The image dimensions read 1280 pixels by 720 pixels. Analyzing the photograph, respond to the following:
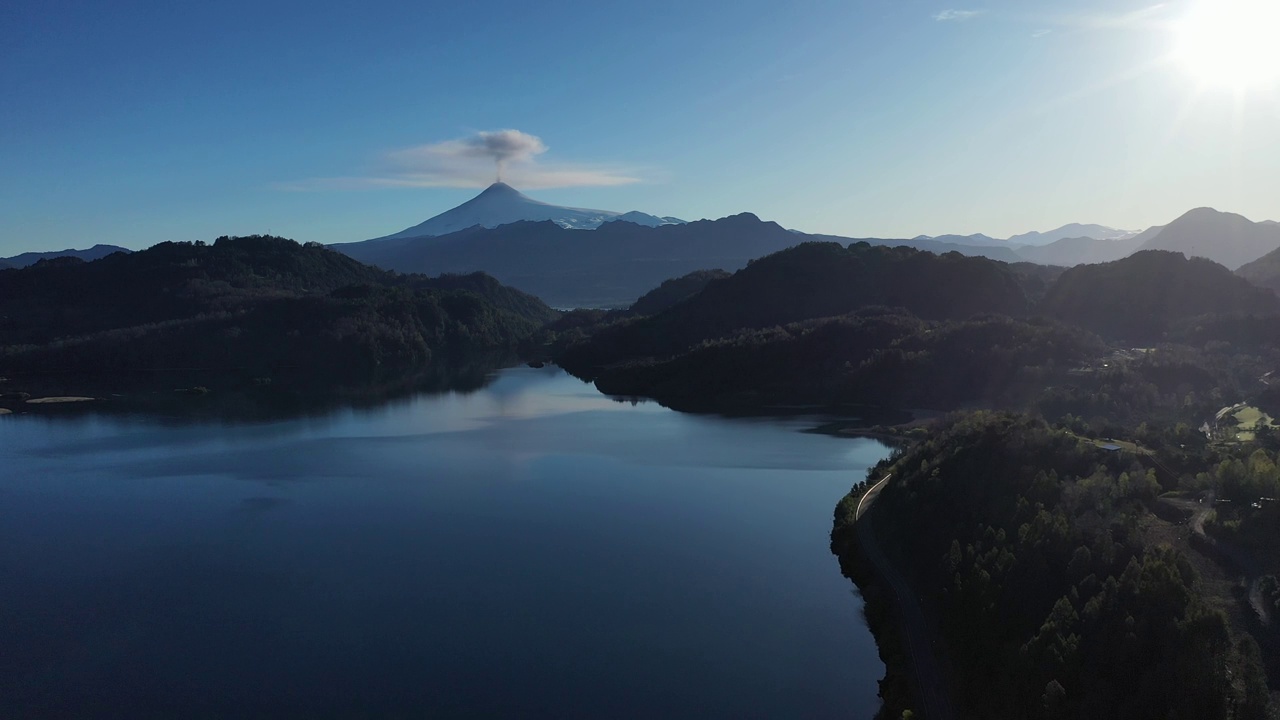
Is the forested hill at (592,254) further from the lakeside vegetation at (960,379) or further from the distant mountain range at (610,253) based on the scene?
the lakeside vegetation at (960,379)

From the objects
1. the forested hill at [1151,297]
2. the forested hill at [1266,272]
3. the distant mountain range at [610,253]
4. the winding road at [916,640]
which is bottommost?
the winding road at [916,640]

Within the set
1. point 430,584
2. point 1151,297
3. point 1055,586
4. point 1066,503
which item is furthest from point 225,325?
point 1151,297

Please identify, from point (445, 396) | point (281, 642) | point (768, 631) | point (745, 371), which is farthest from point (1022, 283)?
point (281, 642)

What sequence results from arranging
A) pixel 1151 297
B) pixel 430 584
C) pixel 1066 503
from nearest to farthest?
pixel 1066 503
pixel 430 584
pixel 1151 297

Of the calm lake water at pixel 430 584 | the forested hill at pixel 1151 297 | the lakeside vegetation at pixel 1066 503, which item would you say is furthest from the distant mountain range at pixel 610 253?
the calm lake water at pixel 430 584

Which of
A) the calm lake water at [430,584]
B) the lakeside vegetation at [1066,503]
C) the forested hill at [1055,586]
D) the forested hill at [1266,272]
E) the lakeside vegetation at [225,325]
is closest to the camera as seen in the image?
the forested hill at [1055,586]

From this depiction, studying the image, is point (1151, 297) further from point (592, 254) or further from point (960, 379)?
point (592, 254)

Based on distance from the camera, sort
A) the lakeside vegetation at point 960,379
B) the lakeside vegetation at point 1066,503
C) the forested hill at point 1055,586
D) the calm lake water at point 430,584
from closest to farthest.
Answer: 1. the forested hill at point 1055,586
2. the lakeside vegetation at point 1066,503
3. the lakeside vegetation at point 960,379
4. the calm lake water at point 430,584
